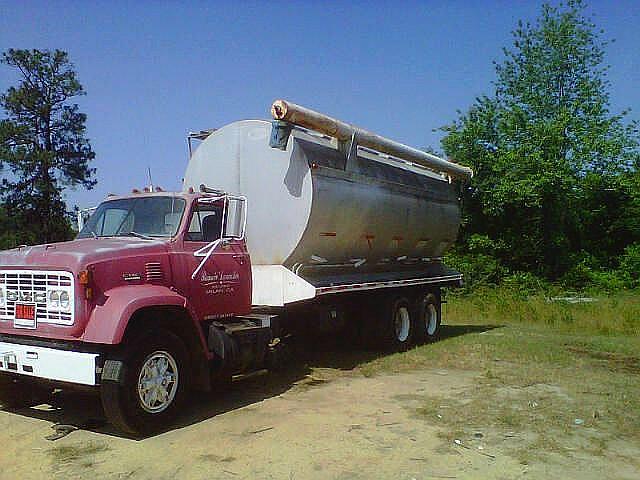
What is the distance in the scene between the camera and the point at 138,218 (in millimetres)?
8180

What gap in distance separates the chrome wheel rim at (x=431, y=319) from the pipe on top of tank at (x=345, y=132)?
3107 mm

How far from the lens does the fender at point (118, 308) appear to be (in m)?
6.36

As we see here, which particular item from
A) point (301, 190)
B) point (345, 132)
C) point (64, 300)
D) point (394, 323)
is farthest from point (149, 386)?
point (394, 323)

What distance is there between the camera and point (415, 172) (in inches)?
546

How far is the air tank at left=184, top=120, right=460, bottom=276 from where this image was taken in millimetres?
9727

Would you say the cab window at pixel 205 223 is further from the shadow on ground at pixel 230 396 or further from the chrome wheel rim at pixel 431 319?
the chrome wheel rim at pixel 431 319

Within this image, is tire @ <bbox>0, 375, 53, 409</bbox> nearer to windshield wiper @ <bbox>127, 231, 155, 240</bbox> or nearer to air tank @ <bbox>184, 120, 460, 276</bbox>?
windshield wiper @ <bbox>127, 231, 155, 240</bbox>

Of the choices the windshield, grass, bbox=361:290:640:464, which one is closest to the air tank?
the windshield

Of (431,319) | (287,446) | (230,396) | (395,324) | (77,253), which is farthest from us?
(431,319)

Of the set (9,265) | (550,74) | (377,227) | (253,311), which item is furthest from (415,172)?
(550,74)

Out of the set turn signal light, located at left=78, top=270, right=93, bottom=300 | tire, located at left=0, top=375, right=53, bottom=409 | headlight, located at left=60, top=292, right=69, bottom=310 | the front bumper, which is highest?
turn signal light, located at left=78, top=270, right=93, bottom=300

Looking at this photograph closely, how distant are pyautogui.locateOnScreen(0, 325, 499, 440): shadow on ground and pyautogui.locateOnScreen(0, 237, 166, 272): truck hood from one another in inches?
70.1

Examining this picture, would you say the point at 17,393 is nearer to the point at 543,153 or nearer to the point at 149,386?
the point at 149,386

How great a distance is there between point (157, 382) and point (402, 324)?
7275mm
